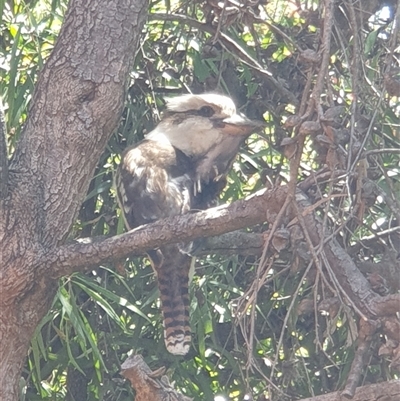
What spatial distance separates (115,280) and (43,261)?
93 cm

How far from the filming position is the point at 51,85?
2270mm

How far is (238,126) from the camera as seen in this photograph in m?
2.93

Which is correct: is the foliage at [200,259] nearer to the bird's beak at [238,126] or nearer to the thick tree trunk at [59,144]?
the bird's beak at [238,126]

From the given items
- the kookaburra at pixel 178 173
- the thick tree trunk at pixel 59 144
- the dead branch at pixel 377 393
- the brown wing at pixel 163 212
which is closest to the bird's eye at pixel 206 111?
the kookaburra at pixel 178 173

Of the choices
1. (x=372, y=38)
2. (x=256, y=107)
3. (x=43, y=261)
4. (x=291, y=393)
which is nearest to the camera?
(x=43, y=261)

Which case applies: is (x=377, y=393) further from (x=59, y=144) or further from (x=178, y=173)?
(x=178, y=173)

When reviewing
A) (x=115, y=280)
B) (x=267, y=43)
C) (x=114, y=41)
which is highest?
(x=114, y=41)

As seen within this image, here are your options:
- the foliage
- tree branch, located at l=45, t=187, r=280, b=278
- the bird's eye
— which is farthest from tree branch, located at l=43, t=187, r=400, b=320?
the bird's eye

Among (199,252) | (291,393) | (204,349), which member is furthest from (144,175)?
(291,393)

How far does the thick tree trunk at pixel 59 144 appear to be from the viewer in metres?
2.09

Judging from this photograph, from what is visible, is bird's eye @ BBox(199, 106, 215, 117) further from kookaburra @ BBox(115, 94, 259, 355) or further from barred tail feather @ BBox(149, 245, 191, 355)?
barred tail feather @ BBox(149, 245, 191, 355)

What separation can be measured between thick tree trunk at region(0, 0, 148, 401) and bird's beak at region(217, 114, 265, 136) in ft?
2.06

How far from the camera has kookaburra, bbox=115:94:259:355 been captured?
271 cm

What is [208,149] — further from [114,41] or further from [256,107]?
[114,41]
